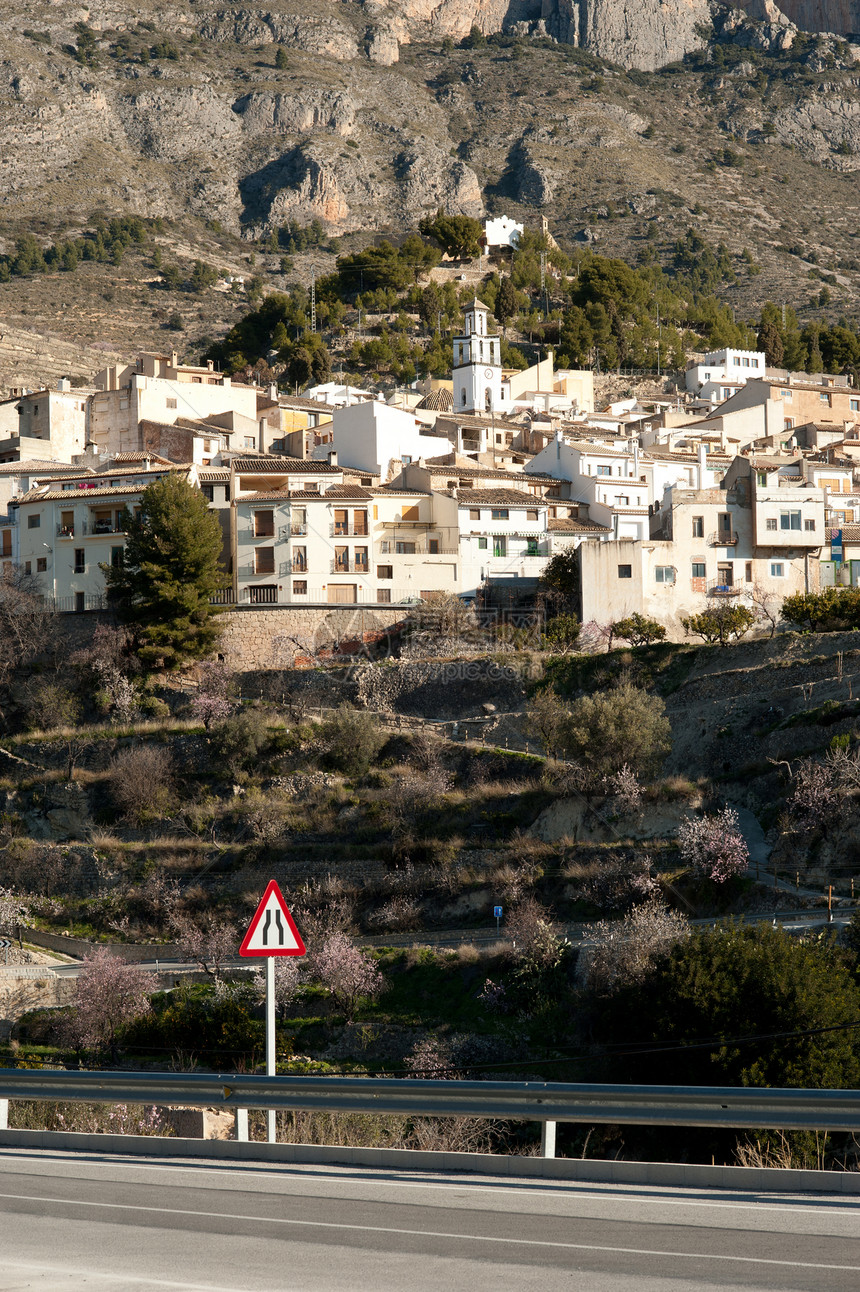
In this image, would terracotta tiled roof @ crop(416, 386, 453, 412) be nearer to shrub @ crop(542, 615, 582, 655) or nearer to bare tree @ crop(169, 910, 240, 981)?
shrub @ crop(542, 615, 582, 655)

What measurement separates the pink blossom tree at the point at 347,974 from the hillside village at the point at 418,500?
22.4 meters

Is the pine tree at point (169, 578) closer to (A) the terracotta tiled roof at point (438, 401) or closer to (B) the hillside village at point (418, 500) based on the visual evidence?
(B) the hillside village at point (418, 500)

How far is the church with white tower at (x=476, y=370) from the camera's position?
10006 cm

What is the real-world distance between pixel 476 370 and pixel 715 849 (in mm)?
67732

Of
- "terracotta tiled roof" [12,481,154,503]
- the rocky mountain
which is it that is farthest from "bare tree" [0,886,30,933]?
the rocky mountain

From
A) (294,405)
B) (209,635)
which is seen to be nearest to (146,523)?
(209,635)

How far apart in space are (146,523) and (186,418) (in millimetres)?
28133

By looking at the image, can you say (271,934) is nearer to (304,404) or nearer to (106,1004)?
(106,1004)

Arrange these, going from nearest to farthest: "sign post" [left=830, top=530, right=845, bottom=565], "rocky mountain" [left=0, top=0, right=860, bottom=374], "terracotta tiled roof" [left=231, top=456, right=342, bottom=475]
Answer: "terracotta tiled roof" [left=231, top=456, right=342, bottom=475] → "sign post" [left=830, top=530, right=845, bottom=565] → "rocky mountain" [left=0, top=0, right=860, bottom=374]

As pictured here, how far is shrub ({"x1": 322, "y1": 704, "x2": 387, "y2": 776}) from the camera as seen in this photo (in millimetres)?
47906

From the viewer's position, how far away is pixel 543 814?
1714 inches

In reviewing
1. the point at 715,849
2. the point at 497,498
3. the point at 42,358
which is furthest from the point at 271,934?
the point at 42,358

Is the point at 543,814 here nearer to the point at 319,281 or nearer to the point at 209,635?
the point at 209,635

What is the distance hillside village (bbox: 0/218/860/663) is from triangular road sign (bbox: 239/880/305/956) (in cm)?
4208
